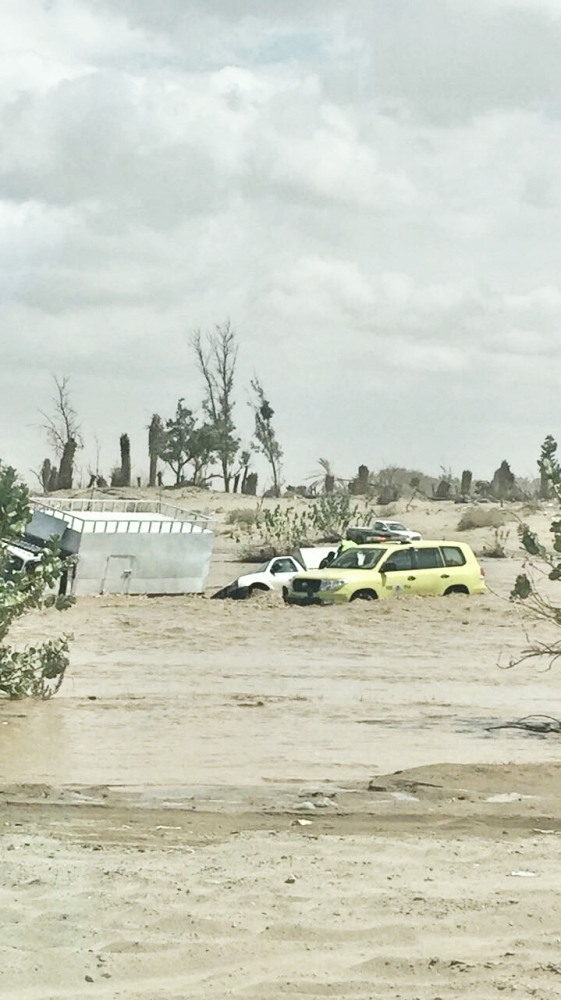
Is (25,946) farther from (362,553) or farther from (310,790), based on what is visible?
(362,553)

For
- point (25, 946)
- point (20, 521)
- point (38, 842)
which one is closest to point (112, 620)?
point (20, 521)

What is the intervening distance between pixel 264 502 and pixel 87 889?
53.2 metres

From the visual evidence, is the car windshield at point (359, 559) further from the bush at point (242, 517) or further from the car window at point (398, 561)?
the bush at point (242, 517)

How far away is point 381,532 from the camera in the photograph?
45062 millimetres

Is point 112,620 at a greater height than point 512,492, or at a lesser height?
lesser

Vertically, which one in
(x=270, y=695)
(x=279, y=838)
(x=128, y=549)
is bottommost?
(x=270, y=695)

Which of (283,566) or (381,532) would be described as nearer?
(283,566)

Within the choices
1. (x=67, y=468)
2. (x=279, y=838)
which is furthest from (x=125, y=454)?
(x=279, y=838)

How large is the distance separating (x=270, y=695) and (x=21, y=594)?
464cm

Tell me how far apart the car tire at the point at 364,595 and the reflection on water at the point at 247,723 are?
744 cm

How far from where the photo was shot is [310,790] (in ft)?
35.4

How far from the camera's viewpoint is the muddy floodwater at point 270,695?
1309 centimetres

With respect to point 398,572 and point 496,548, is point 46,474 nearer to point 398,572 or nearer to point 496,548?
point 496,548

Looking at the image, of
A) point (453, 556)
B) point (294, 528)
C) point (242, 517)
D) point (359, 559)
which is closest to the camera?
point (359, 559)
